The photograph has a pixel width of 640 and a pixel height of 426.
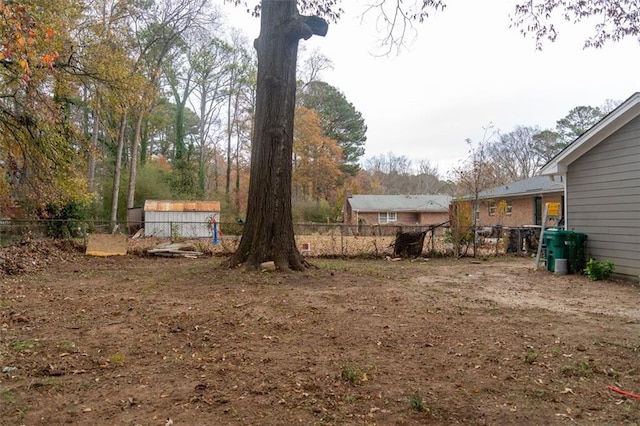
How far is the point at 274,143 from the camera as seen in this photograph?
8133mm

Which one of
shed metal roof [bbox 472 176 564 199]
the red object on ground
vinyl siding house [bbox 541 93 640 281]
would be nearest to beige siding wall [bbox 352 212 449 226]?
shed metal roof [bbox 472 176 564 199]

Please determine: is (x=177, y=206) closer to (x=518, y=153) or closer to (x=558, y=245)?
(x=558, y=245)

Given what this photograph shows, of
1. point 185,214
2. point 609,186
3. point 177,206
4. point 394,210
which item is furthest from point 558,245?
point 394,210

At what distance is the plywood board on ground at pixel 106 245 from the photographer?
39.4ft

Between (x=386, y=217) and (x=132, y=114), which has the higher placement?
(x=132, y=114)

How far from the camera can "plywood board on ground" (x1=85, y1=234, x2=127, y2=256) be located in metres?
12.0

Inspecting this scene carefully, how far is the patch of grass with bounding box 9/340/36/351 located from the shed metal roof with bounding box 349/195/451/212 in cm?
3102

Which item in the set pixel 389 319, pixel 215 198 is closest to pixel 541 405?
pixel 389 319

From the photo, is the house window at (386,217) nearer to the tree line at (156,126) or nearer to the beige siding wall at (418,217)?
the beige siding wall at (418,217)

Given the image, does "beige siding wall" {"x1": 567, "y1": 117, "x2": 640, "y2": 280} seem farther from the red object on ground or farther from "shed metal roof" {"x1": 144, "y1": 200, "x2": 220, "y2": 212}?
"shed metal roof" {"x1": 144, "y1": 200, "x2": 220, "y2": 212}

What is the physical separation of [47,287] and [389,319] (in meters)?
5.68

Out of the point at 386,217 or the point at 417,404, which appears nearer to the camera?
the point at 417,404

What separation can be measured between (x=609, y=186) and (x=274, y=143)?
23.3 ft

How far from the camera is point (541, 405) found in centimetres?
275
